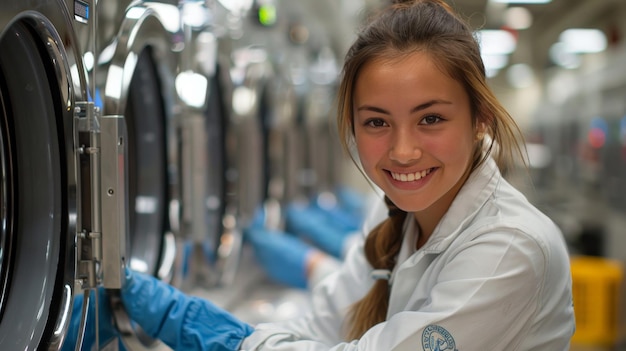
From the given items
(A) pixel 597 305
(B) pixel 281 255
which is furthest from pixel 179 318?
(A) pixel 597 305

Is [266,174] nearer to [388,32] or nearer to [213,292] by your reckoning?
[213,292]

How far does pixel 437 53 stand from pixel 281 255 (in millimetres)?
1947

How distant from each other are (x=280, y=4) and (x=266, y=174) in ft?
3.14

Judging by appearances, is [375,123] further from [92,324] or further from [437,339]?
[92,324]

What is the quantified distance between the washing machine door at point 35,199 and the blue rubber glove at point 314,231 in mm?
2536

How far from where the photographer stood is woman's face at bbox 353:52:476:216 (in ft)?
4.26

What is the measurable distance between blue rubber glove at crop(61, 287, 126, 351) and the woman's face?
715 millimetres

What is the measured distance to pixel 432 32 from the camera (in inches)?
52.9

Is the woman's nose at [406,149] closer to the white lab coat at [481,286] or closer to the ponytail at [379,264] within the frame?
the white lab coat at [481,286]

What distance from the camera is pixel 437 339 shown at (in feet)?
4.04

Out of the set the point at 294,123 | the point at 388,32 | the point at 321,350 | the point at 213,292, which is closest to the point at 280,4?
the point at 294,123

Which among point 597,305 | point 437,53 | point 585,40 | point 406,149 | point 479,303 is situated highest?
point 585,40

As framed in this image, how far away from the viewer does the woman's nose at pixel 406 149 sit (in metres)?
1.30

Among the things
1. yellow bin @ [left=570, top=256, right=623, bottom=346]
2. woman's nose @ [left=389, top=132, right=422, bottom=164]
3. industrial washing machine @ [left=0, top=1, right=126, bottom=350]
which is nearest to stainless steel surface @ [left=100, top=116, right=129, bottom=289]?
industrial washing machine @ [left=0, top=1, right=126, bottom=350]
